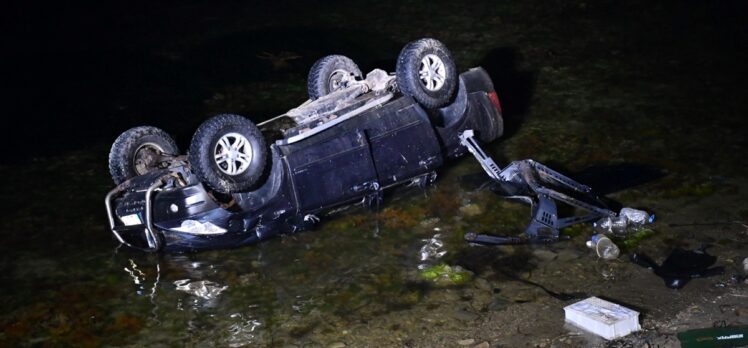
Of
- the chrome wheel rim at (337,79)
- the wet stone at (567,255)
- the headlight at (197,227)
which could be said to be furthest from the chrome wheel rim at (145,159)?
the wet stone at (567,255)

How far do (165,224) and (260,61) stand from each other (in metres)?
5.91

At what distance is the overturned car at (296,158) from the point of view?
7.57 meters

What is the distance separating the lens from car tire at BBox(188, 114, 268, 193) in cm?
734

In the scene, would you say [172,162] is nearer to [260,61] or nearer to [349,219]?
[349,219]

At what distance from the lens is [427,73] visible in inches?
336

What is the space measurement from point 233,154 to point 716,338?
3917 mm

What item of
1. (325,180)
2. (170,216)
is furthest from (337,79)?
(170,216)

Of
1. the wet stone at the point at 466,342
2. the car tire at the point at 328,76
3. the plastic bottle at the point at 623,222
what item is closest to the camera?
the wet stone at the point at 466,342

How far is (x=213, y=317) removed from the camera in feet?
22.8

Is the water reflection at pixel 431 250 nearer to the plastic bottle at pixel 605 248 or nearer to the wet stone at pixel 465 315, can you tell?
the wet stone at pixel 465 315

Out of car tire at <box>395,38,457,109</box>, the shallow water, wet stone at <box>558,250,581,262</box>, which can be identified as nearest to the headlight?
the shallow water

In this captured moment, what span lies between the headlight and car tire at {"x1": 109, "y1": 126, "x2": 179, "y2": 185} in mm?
869

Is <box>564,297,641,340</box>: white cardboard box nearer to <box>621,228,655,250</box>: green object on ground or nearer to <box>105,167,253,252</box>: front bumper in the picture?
<box>621,228,655,250</box>: green object on ground

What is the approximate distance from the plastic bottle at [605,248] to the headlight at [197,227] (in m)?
3.11
